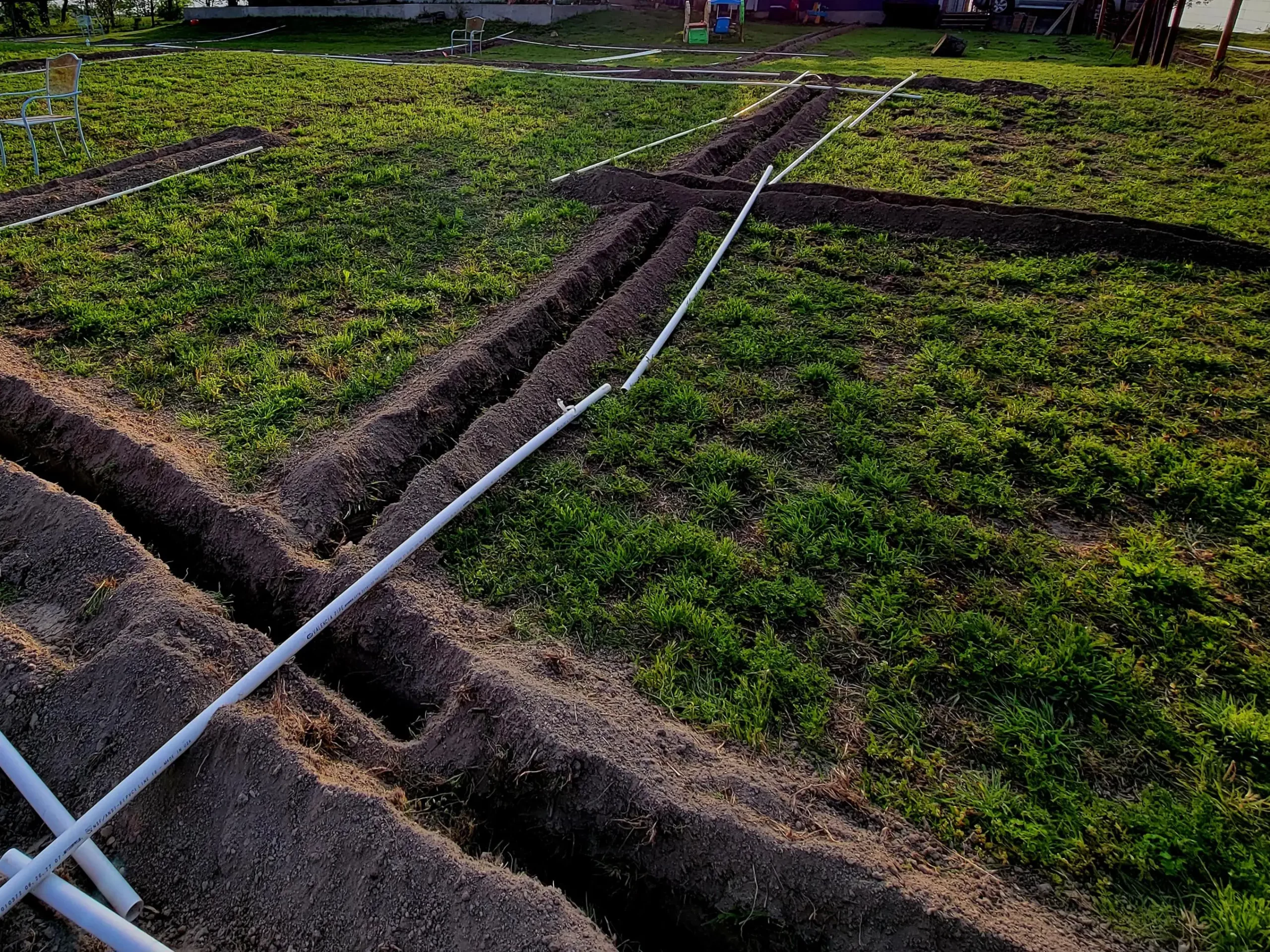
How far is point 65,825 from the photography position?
205 centimetres

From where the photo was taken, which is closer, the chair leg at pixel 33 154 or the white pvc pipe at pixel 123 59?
the chair leg at pixel 33 154

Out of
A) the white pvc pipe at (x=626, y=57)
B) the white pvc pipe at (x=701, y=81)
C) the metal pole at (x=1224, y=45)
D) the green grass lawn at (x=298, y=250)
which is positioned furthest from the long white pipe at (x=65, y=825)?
the white pvc pipe at (x=626, y=57)

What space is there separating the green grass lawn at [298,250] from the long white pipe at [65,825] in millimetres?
1567

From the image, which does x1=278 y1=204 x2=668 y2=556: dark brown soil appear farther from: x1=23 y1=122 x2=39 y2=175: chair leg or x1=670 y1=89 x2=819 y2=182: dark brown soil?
x1=23 y1=122 x2=39 y2=175: chair leg

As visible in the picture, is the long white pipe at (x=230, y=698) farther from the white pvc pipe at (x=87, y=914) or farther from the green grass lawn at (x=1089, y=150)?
the green grass lawn at (x=1089, y=150)

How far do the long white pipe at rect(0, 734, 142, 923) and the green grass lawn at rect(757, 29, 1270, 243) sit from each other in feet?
23.2

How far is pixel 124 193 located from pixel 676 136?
5.67 meters

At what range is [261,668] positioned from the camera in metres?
2.44

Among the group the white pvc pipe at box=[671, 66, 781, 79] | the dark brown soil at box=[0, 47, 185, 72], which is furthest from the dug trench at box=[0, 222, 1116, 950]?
the dark brown soil at box=[0, 47, 185, 72]

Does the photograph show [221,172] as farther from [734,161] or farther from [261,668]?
[261,668]

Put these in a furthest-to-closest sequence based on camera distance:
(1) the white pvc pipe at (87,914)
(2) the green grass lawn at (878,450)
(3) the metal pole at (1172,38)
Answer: (3) the metal pole at (1172,38) → (2) the green grass lawn at (878,450) → (1) the white pvc pipe at (87,914)

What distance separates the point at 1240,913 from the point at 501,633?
2375mm

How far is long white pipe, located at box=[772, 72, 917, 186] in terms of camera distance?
23.0ft

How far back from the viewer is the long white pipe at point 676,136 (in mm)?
6895
